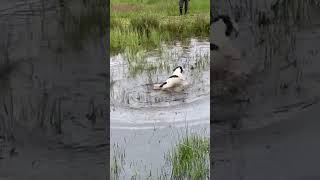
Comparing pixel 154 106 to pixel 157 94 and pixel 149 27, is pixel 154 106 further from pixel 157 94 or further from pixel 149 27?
pixel 149 27

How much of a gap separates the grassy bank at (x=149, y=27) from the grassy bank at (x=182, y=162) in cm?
509

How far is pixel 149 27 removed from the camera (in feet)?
44.4

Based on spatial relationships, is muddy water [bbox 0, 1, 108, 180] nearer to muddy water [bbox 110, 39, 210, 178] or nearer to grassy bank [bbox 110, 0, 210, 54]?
muddy water [bbox 110, 39, 210, 178]

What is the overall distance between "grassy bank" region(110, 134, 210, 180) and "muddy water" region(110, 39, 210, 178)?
0.21ft

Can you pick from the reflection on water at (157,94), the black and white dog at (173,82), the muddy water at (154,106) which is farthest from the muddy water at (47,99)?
the black and white dog at (173,82)

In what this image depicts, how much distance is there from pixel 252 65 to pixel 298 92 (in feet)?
0.33

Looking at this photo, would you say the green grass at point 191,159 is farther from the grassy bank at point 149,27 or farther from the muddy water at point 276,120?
the grassy bank at point 149,27

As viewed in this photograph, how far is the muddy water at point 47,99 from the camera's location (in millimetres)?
1018

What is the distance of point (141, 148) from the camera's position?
6488mm

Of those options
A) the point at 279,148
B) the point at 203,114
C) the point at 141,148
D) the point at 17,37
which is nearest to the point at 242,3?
the point at 279,148

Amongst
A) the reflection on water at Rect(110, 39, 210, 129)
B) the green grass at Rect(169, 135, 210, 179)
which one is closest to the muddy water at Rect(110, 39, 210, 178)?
the reflection on water at Rect(110, 39, 210, 129)

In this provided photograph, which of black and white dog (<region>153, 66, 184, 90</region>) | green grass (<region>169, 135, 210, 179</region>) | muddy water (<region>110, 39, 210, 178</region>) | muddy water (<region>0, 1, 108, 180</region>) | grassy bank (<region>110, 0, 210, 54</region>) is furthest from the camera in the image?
grassy bank (<region>110, 0, 210, 54</region>)

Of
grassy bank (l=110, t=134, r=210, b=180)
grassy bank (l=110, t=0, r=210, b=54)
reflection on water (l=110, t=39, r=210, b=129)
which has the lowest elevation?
grassy bank (l=110, t=134, r=210, b=180)

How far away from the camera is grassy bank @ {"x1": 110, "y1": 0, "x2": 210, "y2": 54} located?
1186cm
